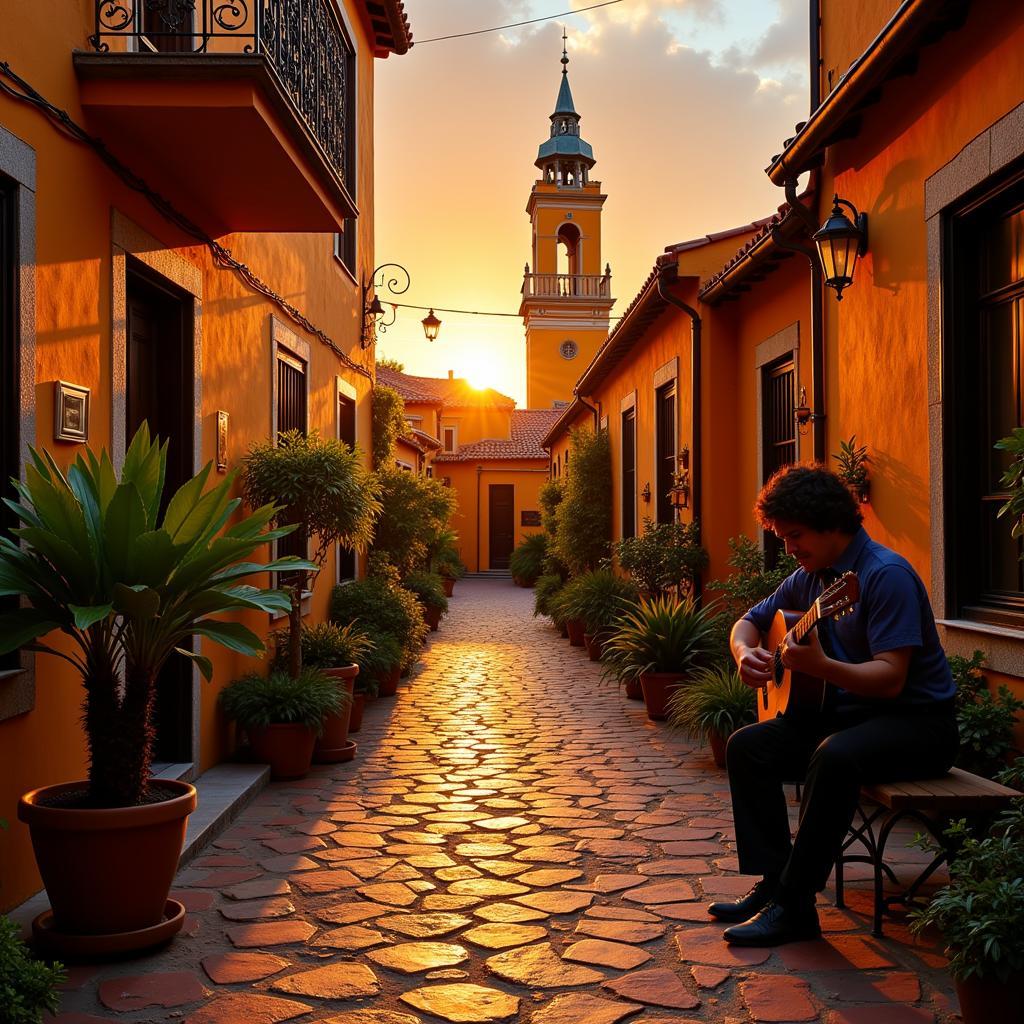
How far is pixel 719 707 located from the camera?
21.3 ft

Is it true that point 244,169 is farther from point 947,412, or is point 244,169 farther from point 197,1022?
point 197,1022

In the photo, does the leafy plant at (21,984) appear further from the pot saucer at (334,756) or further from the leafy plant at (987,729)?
the pot saucer at (334,756)

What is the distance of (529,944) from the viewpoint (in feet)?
12.6

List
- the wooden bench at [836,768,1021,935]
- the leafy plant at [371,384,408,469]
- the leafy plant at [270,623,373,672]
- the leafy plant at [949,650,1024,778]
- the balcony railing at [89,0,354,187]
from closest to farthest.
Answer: the wooden bench at [836,768,1021,935], the leafy plant at [949,650,1024,778], the balcony railing at [89,0,354,187], the leafy plant at [270,623,373,672], the leafy plant at [371,384,408,469]

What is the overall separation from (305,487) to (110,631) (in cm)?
305

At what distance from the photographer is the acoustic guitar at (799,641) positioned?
3529mm

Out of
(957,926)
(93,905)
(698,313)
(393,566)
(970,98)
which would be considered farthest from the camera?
(393,566)

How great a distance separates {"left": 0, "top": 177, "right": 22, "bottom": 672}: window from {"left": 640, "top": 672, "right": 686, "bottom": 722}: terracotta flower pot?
5353 millimetres

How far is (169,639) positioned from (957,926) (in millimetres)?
2790

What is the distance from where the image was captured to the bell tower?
36.7 metres

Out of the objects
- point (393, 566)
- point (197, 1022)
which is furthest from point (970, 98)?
point (393, 566)

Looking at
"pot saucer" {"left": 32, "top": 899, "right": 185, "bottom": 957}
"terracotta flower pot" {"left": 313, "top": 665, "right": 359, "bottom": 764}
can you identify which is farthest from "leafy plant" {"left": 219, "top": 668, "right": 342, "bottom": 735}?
"pot saucer" {"left": 32, "top": 899, "right": 185, "bottom": 957}

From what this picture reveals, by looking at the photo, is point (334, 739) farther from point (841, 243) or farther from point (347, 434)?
point (347, 434)

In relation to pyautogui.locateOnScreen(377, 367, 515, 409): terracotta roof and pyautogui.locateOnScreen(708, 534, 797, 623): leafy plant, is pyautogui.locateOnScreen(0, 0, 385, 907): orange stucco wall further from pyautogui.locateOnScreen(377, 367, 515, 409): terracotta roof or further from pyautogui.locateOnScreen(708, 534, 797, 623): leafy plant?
pyautogui.locateOnScreen(377, 367, 515, 409): terracotta roof
